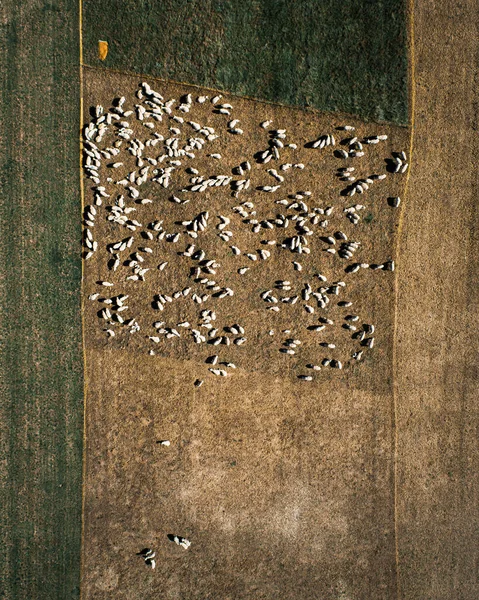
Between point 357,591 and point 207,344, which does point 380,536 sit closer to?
point 357,591

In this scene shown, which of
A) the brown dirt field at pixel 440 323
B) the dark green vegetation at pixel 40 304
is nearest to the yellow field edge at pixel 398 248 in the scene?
the brown dirt field at pixel 440 323

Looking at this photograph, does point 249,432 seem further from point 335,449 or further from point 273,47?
point 273,47

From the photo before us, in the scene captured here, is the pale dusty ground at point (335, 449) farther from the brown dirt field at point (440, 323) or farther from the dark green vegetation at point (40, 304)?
the dark green vegetation at point (40, 304)

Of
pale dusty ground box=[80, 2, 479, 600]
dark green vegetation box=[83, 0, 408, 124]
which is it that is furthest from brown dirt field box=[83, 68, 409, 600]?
dark green vegetation box=[83, 0, 408, 124]

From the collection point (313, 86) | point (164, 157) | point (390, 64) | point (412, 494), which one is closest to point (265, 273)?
point (164, 157)

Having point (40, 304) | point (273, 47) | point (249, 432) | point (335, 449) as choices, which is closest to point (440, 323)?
point (335, 449)
